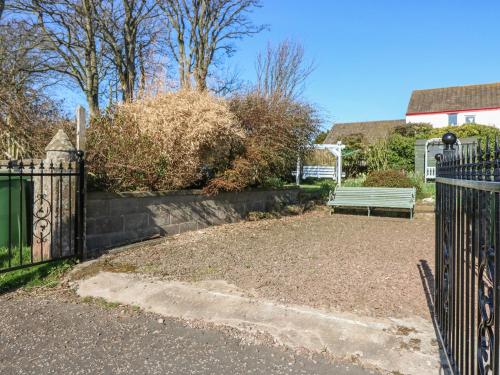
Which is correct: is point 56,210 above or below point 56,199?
below

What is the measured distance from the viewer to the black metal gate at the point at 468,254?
5.22ft

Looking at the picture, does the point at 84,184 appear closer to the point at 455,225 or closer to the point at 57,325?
the point at 57,325

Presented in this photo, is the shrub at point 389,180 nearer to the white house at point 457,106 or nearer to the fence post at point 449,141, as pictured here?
the fence post at point 449,141

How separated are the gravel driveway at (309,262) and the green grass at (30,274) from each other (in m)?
0.53

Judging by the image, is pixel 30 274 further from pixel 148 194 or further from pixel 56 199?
pixel 148 194

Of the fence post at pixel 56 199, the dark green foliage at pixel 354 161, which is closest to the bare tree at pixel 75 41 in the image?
the fence post at pixel 56 199

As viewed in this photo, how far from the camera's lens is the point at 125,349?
3074 millimetres

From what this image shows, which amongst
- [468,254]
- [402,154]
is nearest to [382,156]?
[402,154]

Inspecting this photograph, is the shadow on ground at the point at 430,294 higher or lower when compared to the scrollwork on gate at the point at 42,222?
lower

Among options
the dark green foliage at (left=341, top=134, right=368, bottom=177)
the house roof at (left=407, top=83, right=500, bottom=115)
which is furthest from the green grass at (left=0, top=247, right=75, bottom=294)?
the house roof at (left=407, top=83, right=500, bottom=115)

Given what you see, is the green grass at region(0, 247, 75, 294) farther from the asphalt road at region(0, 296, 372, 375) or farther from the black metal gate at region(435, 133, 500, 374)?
the black metal gate at region(435, 133, 500, 374)

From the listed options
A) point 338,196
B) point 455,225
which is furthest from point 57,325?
point 338,196

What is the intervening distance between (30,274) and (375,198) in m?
8.30

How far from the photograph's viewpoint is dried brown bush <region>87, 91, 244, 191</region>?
6613 mm
